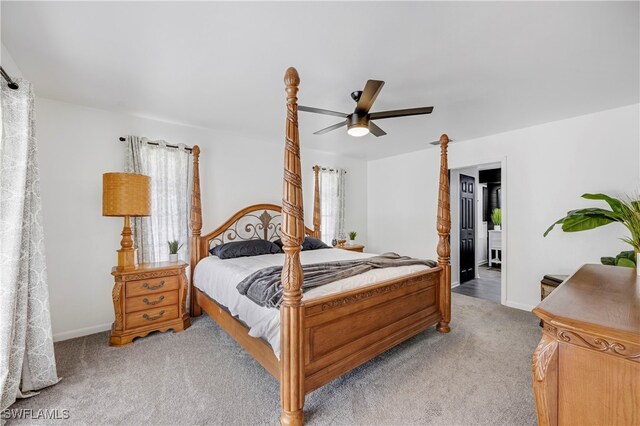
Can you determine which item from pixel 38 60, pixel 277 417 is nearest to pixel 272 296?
pixel 277 417

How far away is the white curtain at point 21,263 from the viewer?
1780 mm

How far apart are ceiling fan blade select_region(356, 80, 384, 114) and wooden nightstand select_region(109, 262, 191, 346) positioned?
2.56 metres

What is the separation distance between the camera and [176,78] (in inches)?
95.6

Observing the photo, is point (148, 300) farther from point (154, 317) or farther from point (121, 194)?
point (121, 194)

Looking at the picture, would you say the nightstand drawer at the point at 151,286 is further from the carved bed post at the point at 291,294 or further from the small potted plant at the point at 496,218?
the small potted plant at the point at 496,218

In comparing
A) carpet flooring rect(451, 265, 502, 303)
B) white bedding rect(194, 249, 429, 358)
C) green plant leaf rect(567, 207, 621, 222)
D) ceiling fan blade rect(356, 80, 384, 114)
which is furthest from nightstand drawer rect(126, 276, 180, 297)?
carpet flooring rect(451, 265, 502, 303)

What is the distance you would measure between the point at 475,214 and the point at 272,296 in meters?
5.29

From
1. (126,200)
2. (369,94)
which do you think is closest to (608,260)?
(369,94)

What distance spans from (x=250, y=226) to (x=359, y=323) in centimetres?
260

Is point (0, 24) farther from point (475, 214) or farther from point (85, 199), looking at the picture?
point (475, 214)

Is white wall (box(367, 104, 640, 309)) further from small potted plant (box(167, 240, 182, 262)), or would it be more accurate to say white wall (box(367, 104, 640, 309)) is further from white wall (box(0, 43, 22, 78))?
white wall (box(0, 43, 22, 78))

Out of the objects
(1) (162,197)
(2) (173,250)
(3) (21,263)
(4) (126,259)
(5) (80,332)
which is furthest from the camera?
(1) (162,197)

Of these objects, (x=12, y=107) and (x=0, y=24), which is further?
(x=12, y=107)

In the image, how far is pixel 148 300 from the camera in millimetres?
2891
